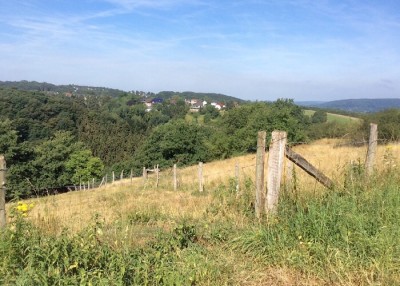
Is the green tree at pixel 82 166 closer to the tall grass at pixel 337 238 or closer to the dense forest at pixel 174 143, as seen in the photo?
the dense forest at pixel 174 143

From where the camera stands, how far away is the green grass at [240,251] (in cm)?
327

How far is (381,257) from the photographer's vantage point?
3.35 metres

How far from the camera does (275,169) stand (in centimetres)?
470

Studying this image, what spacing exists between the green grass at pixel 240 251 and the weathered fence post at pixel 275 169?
0.15m

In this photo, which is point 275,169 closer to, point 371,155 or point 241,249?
point 241,249

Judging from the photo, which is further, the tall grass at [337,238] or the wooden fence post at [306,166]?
the wooden fence post at [306,166]

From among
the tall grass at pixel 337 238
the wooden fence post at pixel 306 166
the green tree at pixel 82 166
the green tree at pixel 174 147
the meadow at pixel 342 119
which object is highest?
the wooden fence post at pixel 306 166

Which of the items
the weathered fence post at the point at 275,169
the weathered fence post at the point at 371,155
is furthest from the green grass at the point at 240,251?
the weathered fence post at the point at 371,155

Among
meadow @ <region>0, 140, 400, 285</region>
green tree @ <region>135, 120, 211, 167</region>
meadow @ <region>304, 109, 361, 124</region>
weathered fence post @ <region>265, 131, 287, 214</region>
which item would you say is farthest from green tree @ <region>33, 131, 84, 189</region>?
weathered fence post @ <region>265, 131, 287, 214</region>

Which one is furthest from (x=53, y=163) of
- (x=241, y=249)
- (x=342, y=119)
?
(x=342, y=119)

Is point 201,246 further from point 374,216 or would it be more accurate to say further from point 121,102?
point 121,102

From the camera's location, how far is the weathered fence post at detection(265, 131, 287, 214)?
4.69 m

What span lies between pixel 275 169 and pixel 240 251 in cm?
129

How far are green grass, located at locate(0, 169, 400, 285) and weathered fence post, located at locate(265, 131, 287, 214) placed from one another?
0.49ft
